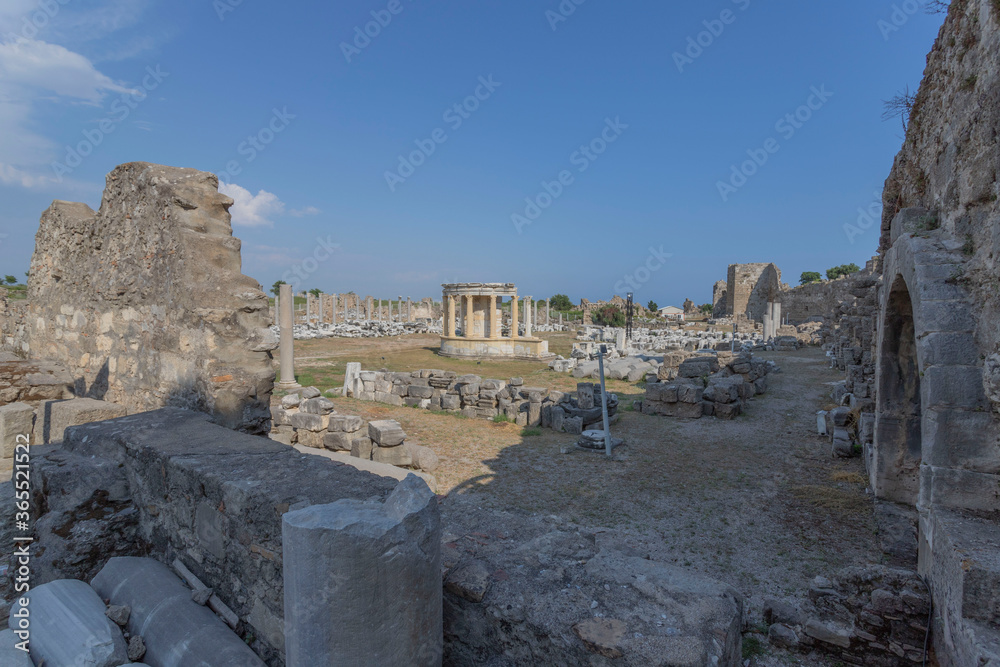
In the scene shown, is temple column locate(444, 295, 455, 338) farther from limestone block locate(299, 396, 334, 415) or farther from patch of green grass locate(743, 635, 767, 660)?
patch of green grass locate(743, 635, 767, 660)

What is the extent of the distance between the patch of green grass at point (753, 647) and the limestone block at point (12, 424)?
256 inches

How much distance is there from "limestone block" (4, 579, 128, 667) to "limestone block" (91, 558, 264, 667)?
0.34ft

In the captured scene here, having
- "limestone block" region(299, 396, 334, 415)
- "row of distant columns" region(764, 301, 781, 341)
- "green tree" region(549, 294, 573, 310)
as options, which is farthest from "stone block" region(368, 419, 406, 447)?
Answer: "green tree" region(549, 294, 573, 310)

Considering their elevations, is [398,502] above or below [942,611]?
above

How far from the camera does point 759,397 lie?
14.1 m

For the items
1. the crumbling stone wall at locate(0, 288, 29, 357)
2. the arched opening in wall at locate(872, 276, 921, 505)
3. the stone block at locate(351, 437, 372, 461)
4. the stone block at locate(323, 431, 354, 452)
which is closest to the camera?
the arched opening in wall at locate(872, 276, 921, 505)

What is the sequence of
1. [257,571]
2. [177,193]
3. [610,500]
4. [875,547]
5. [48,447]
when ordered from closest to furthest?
[257,571]
[48,447]
[177,193]
[875,547]
[610,500]

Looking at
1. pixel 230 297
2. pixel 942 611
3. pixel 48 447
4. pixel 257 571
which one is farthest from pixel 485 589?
pixel 48 447

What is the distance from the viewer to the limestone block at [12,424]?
15.0 feet

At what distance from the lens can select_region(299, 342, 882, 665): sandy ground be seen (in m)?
5.19

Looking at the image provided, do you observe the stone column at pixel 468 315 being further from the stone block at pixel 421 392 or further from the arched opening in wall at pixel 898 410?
the arched opening in wall at pixel 898 410

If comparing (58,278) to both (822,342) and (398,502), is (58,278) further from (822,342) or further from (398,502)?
(822,342)

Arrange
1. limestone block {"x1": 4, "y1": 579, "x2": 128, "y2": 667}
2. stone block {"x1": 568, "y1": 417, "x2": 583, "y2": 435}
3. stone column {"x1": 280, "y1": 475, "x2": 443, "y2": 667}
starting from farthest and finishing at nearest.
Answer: stone block {"x1": 568, "y1": 417, "x2": 583, "y2": 435}, limestone block {"x1": 4, "y1": 579, "x2": 128, "y2": 667}, stone column {"x1": 280, "y1": 475, "x2": 443, "y2": 667}

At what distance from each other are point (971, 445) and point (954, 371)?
0.54 metres
